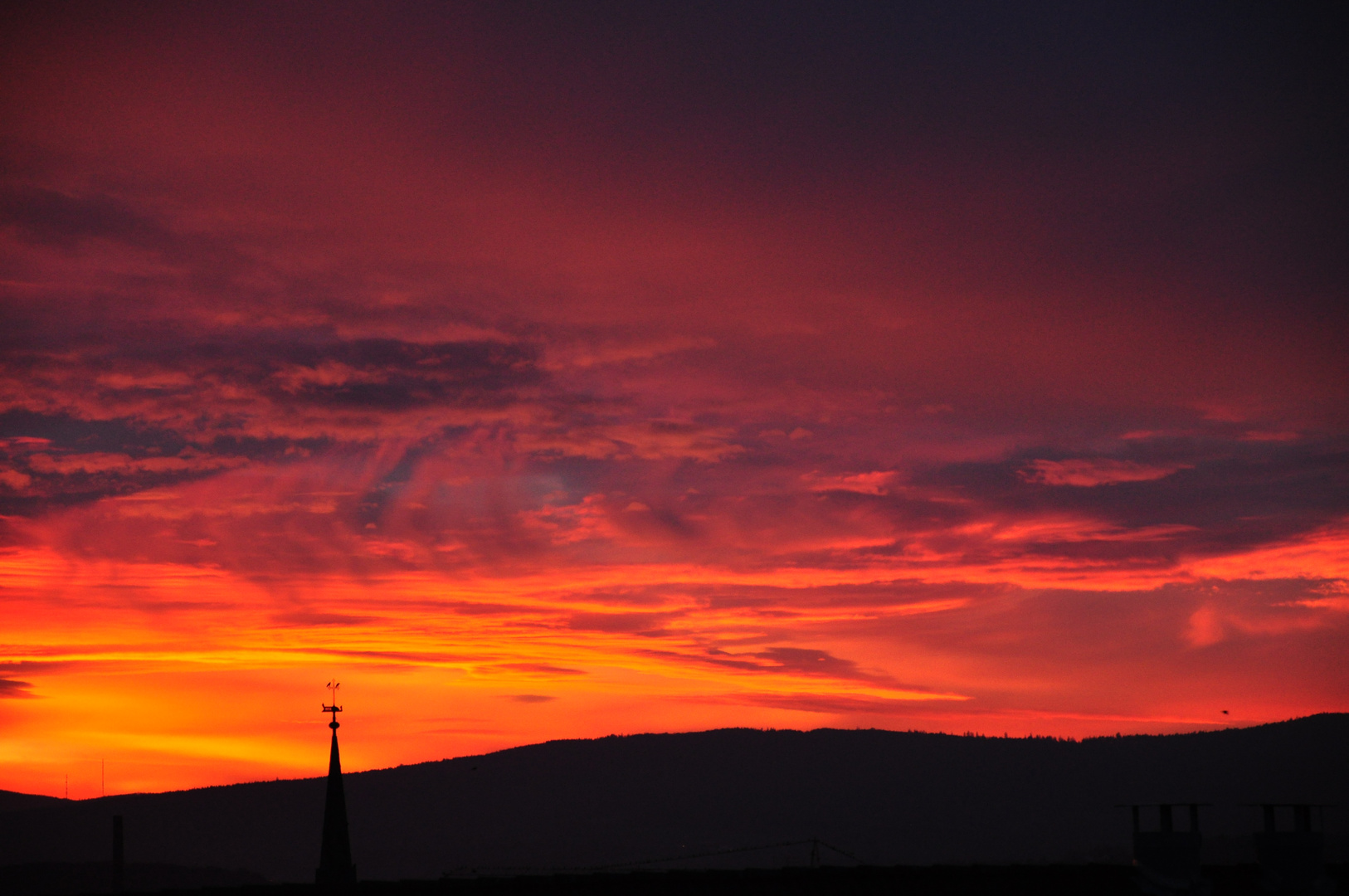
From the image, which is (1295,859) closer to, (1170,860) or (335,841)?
(1170,860)

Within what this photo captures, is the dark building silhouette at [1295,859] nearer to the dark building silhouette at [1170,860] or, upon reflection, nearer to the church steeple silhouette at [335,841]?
the dark building silhouette at [1170,860]

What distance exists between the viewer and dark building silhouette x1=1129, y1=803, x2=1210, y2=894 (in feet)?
101

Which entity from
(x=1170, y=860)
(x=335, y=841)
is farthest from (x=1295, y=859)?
(x=335, y=841)

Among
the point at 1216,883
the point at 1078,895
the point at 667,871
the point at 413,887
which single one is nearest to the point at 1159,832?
the point at 1078,895

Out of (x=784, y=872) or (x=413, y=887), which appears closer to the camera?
(x=413, y=887)

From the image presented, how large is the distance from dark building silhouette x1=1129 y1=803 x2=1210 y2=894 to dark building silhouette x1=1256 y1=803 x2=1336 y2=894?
3270 mm

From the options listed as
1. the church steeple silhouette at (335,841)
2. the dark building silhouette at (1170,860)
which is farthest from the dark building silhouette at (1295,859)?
the church steeple silhouette at (335,841)

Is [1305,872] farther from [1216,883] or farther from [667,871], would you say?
[667,871]

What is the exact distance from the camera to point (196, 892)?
104 ft

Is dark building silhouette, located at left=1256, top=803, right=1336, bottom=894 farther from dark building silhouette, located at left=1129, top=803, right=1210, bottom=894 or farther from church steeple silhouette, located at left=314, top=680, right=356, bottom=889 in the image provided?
church steeple silhouette, located at left=314, top=680, right=356, bottom=889

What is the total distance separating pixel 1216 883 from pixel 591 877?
60.8ft

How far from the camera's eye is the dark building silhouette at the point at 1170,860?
101 ft

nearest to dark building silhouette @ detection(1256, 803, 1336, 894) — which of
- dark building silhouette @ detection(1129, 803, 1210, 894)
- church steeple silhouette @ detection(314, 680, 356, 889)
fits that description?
dark building silhouette @ detection(1129, 803, 1210, 894)

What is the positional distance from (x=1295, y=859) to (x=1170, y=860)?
499 centimetres
